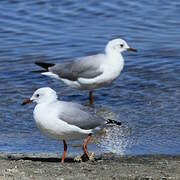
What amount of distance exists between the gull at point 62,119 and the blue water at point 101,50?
657mm

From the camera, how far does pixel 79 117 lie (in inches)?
323

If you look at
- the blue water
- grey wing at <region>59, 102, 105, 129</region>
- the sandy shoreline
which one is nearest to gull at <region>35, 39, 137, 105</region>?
the blue water

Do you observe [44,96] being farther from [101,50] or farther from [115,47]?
[101,50]

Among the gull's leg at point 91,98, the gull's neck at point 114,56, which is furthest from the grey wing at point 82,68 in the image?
the gull's leg at point 91,98

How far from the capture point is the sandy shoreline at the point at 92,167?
7.02 metres

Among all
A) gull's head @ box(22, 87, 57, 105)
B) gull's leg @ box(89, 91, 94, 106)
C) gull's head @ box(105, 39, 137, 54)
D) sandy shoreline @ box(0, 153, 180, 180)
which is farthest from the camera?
gull's head @ box(105, 39, 137, 54)

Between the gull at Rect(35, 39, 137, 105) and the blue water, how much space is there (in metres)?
0.23

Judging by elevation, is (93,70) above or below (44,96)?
below

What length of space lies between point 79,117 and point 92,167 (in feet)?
2.77

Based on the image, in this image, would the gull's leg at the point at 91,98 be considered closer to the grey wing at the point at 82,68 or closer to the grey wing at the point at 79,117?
the grey wing at the point at 82,68

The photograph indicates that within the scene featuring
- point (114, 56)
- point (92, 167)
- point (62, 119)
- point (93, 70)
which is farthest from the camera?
point (114, 56)

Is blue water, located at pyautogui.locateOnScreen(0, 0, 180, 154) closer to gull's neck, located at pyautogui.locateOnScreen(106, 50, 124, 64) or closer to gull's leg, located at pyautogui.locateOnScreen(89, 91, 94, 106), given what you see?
gull's leg, located at pyautogui.locateOnScreen(89, 91, 94, 106)

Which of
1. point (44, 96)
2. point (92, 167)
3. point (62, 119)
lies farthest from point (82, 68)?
point (92, 167)

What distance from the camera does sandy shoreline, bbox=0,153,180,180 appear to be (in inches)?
276
